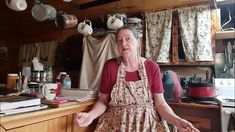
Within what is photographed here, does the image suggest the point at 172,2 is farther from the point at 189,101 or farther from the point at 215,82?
the point at 189,101

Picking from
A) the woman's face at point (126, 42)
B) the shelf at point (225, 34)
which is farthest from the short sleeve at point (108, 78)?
the shelf at point (225, 34)

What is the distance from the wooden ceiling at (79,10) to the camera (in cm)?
225

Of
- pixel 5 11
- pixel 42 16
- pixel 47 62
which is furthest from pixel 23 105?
pixel 5 11

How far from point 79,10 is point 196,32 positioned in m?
1.49

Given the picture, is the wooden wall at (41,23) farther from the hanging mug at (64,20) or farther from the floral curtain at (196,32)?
the hanging mug at (64,20)

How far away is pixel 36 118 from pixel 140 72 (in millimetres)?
646

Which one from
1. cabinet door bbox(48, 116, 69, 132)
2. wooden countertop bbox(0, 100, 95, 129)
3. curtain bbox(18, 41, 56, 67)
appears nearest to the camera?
A: wooden countertop bbox(0, 100, 95, 129)

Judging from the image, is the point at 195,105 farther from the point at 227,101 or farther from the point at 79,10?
the point at 79,10

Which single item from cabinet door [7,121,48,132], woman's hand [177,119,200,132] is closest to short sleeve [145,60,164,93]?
woman's hand [177,119,200,132]

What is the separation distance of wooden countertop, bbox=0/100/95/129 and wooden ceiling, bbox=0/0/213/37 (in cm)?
150

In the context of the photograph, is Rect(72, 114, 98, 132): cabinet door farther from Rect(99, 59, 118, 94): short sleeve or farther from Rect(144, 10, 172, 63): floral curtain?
Rect(144, 10, 172, 63): floral curtain

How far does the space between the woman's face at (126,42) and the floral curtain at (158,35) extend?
0.94 meters

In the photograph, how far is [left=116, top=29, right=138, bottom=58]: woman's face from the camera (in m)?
1.25

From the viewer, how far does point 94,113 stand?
116 cm
